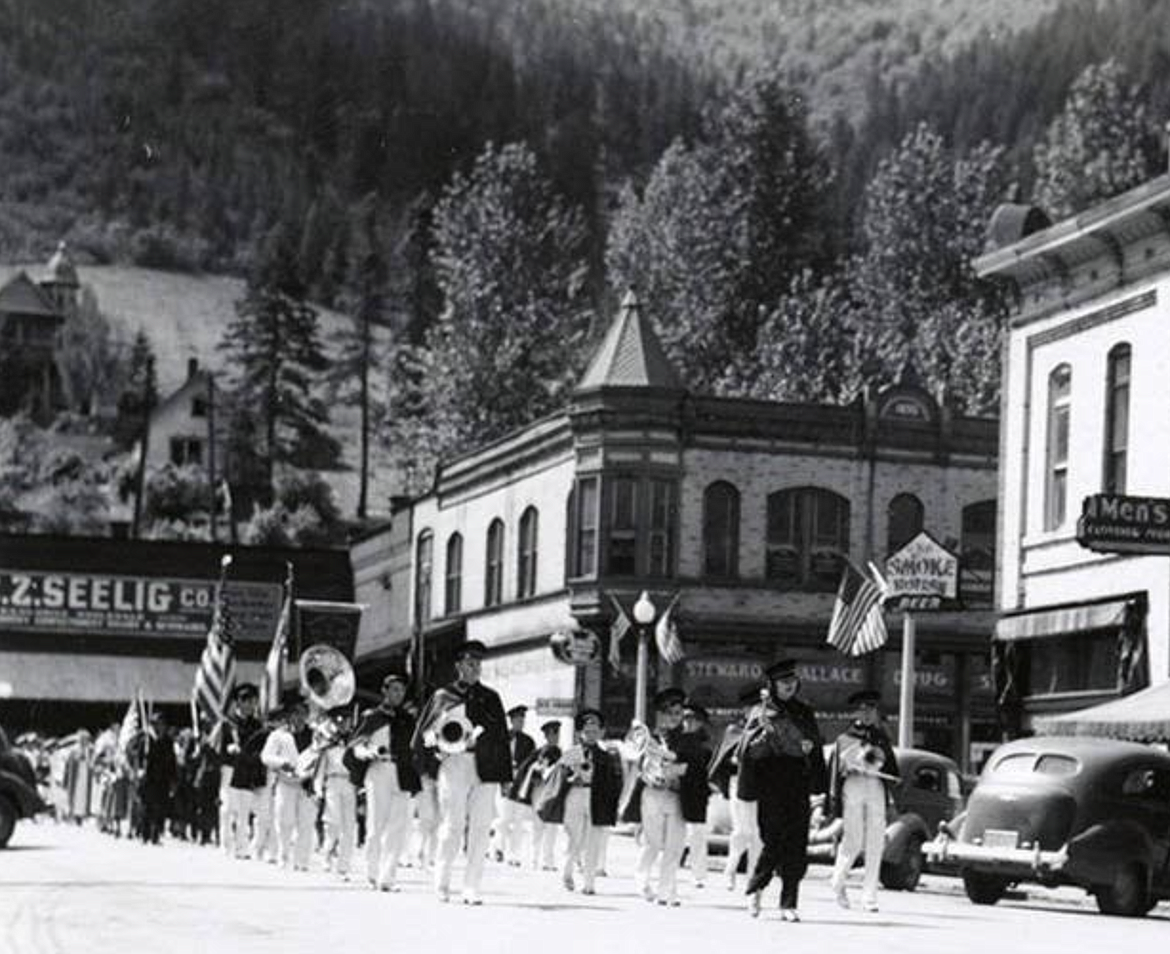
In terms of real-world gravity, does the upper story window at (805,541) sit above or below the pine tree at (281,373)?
below

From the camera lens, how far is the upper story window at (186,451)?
404 ft

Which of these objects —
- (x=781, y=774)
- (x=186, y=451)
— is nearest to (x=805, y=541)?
(x=781, y=774)

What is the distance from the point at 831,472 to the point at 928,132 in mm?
28493

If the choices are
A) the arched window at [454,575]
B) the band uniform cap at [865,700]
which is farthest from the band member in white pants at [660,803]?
the arched window at [454,575]

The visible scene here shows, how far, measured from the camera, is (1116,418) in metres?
35.6

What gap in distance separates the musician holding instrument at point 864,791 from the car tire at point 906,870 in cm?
545

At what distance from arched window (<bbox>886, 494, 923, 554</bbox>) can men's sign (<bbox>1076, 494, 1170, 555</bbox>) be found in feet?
74.6

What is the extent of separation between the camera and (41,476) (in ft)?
419

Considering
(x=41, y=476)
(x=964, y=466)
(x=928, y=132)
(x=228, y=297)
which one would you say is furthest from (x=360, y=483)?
(x=964, y=466)

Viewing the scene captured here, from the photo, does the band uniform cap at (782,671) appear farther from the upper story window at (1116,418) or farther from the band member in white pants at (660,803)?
the upper story window at (1116,418)

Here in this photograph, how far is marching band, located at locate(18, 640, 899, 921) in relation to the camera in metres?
19.9

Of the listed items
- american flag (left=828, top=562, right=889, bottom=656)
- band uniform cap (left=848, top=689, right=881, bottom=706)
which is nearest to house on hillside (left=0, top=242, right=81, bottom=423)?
american flag (left=828, top=562, right=889, bottom=656)

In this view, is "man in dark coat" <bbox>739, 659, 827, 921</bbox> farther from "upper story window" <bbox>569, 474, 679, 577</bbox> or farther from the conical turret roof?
the conical turret roof

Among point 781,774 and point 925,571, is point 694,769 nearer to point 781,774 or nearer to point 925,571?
point 781,774
